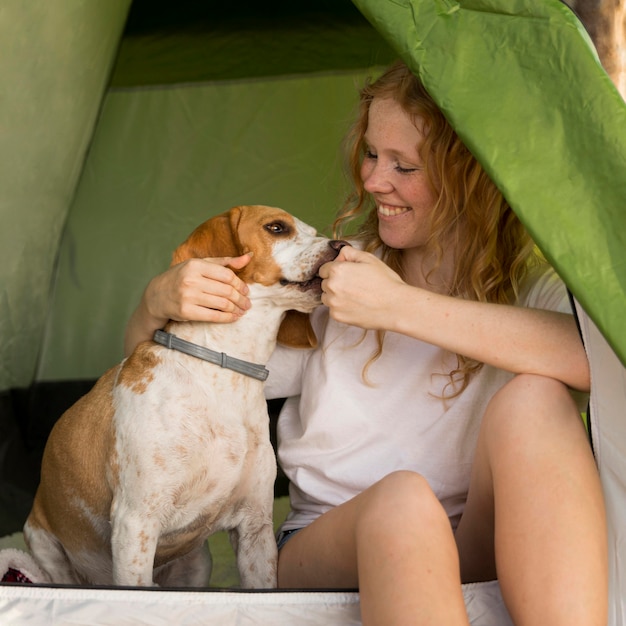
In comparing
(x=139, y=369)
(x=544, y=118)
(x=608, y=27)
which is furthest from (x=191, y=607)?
(x=608, y=27)

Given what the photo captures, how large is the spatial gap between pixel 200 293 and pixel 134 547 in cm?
47

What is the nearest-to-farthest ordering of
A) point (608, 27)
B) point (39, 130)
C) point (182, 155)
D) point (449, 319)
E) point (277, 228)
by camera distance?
point (449, 319) → point (277, 228) → point (39, 130) → point (608, 27) → point (182, 155)

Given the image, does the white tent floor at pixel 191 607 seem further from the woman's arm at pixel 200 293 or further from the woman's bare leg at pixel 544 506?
the woman's arm at pixel 200 293

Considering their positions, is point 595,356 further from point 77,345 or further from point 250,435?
point 77,345

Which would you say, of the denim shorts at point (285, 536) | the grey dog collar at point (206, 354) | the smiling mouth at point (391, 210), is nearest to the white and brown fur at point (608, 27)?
the smiling mouth at point (391, 210)

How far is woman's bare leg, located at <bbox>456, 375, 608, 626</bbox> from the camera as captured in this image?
4.02 ft

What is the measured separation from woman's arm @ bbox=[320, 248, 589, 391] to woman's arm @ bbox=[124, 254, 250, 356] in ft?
0.65

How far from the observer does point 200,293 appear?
1.58 metres

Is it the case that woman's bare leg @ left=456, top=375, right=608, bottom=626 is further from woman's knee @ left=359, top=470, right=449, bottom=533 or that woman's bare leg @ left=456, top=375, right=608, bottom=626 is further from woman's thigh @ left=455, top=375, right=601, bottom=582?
woman's knee @ left=359, top=470, right=449, bottom=533

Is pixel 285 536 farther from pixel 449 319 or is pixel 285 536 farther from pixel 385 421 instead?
pixel 449 319

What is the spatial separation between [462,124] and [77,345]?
65.0 inches

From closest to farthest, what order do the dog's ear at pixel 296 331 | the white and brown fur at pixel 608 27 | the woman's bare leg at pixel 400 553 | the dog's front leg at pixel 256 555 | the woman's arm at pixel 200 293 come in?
the woman's bare leg at pixel 400 553 < the woman's arm at pixel 200 293 < the dog's front leg at pixel 256 555 < the dog's ear at pixel 296 331 < the white and brown fur at pixel 608 27

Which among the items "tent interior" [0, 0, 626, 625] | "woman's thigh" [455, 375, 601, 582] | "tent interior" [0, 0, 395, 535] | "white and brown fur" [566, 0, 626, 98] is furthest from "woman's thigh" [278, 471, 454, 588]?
"white and brown fur" [566, 0, 626, 98]

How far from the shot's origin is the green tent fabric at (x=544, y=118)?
1.30 metres
